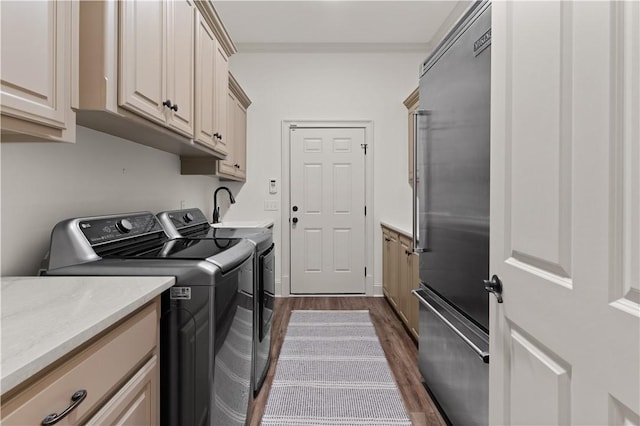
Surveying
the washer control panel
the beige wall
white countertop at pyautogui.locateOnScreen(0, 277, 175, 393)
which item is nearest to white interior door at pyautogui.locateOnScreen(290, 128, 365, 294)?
the beige wall

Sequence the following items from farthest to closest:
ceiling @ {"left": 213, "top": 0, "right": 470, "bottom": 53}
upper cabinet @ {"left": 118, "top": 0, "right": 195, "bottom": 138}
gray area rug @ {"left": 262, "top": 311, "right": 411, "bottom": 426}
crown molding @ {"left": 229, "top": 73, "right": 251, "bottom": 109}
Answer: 1. ceiling @ {"left": 213, "top": 0, "right": 470, "bottom": 53}
2. crown molding @ {"left": 229, "top": 73, "right": 251, "bottom": 109}
3. gray area rug @ {"left": 262, "top": 311, "right": 411, "bottom": 426}
4. upper cabinet @ {"left": 118, "top": 0, "right": 195, "bottom": 138}

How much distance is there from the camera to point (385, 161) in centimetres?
427

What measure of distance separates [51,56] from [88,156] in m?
0.74

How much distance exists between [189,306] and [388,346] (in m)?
1.97

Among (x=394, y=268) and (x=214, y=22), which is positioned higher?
(x=214, y=22)

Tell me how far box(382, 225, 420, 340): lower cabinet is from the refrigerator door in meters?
0.74

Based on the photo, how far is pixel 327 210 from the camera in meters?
4.27

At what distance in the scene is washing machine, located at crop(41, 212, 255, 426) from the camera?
1.15 m

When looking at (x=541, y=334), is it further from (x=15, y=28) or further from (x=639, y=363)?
(x=15, y=28)

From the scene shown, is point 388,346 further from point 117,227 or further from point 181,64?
point 181,64

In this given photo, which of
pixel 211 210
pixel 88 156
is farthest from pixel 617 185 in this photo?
pixel 211 210

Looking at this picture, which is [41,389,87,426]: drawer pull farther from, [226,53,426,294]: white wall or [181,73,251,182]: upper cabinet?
[226,53,426,294]: white wall

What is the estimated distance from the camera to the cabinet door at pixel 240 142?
368cm

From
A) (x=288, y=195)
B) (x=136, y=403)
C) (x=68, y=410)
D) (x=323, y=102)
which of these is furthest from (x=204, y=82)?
(x=323, y=102)
